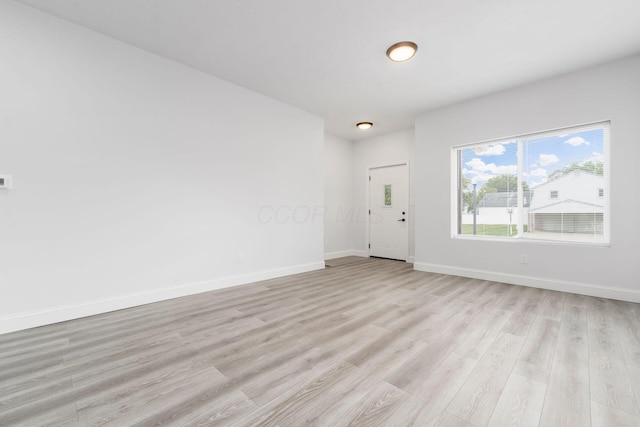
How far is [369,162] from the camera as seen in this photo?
6.46m

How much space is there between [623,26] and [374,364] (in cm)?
404

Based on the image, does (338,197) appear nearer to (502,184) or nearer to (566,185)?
(502,184)

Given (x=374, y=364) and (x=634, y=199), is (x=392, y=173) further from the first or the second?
(x=374, y=364)

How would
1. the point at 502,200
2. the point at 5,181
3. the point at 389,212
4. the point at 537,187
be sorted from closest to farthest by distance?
the point at 5,181, the point at 537,187, the point at 502,200, the point at 389,212

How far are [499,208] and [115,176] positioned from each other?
17.5ft

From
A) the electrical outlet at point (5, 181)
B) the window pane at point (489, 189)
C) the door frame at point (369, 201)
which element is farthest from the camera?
the door frame at point (369, 201)

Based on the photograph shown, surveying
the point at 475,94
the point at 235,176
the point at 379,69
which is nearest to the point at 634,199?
the point at 475,94

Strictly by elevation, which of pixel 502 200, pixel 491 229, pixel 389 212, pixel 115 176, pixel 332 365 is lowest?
pixel 332 365

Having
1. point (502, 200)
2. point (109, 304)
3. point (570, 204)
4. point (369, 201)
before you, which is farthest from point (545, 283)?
point (109, 304)

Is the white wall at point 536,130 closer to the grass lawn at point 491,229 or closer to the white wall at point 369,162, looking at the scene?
the grass lawn at point 491,229

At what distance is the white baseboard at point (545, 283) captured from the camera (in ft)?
10.2

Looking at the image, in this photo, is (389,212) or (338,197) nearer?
(389,212)

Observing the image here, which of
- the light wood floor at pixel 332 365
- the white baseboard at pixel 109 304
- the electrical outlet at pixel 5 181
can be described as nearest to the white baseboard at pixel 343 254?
the white baseboard at pixel 109 304

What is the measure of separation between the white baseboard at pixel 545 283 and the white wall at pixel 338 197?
86.4 inches
